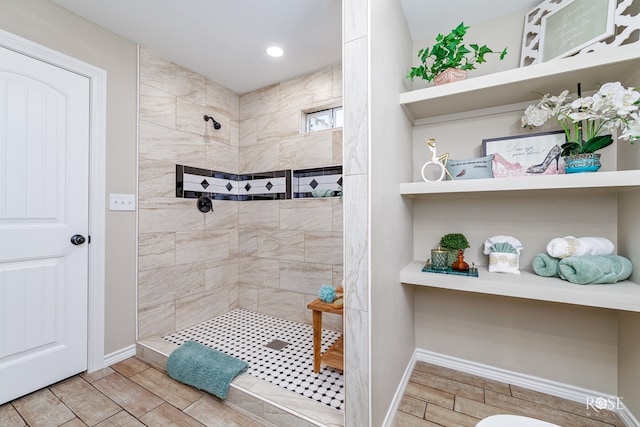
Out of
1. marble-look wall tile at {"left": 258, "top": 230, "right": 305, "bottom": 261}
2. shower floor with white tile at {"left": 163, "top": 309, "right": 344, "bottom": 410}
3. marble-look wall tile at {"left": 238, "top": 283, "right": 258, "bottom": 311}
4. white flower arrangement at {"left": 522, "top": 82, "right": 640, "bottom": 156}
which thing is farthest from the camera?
marble-look wall tile at {"left": 238, "top": 283, "right": 258, "bottom": 311}

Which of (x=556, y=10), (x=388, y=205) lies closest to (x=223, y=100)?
(x=388, y=205)

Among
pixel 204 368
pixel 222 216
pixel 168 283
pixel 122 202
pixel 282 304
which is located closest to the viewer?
pixel 204 368

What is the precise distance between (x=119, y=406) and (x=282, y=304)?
1.46 m

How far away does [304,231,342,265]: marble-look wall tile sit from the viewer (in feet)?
8.25

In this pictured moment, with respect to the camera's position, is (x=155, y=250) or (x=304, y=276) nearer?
(x=155, y=250)

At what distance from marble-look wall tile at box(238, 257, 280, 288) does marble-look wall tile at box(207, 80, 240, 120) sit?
159 cm

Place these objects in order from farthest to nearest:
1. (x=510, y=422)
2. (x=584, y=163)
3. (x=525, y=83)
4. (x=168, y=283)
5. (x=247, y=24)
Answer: (x=168, y=283), (x=247, y=24), (x=525, y=83), (x=584, y=163), (x=510, y=422)

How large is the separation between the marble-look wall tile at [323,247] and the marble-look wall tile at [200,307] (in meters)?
1.02

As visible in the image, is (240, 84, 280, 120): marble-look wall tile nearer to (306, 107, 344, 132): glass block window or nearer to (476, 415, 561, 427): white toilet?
(306, 107, 344, 132): glass block window

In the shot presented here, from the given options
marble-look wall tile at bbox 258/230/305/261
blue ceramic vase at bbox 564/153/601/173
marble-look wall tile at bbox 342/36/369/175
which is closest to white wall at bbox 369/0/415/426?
marble-look wall tile at bbox 342/36/369/175

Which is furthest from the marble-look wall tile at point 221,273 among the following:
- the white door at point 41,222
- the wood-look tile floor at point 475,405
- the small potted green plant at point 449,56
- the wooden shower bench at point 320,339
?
the small potted green plant at point 449,56

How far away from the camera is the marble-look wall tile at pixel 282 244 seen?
2.72m

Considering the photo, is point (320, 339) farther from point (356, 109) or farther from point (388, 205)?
point (356, 109)

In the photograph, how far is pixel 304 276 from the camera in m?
2.69
